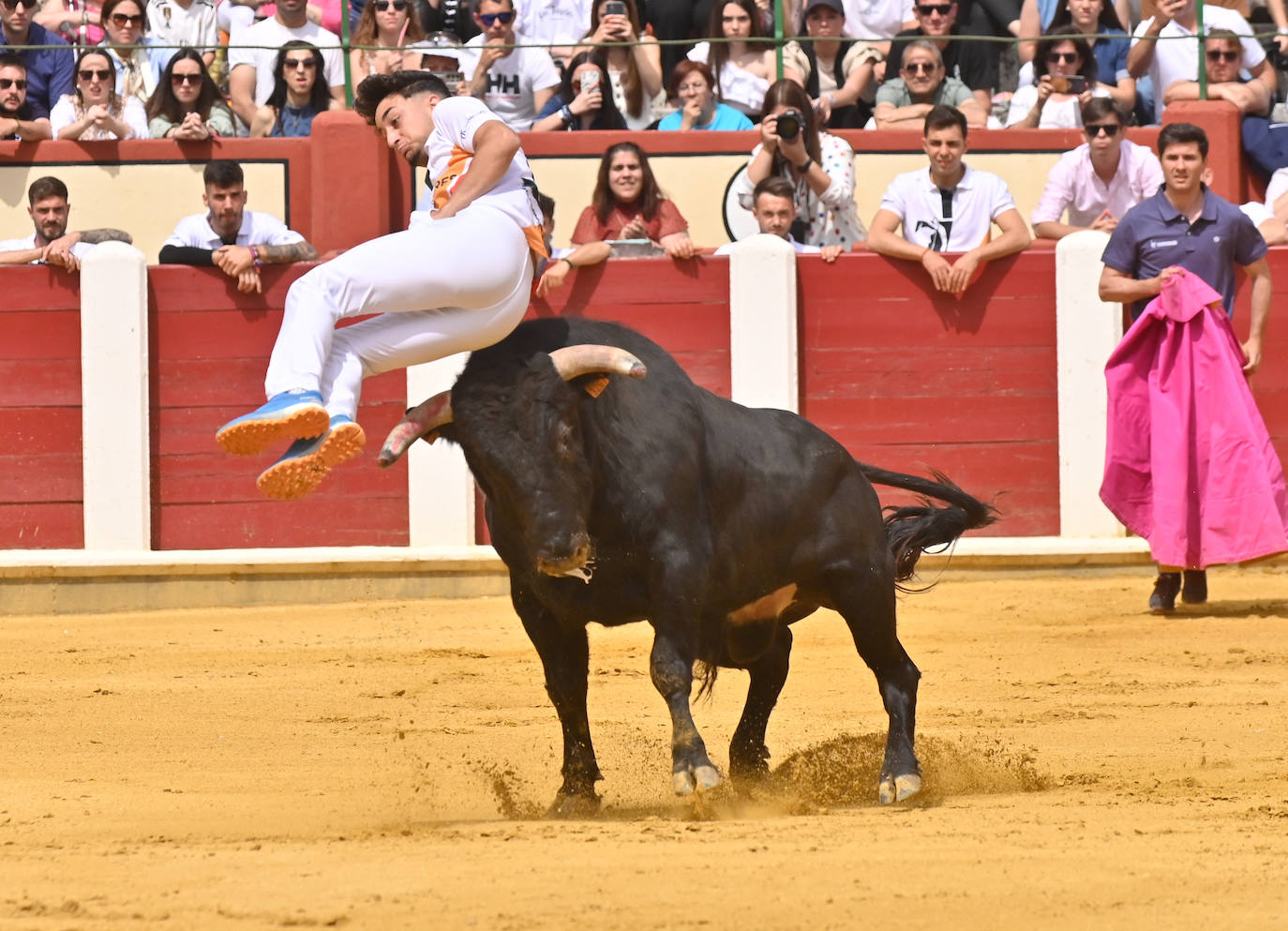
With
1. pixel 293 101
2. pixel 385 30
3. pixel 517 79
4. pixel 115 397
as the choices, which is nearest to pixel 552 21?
pixel 517 79

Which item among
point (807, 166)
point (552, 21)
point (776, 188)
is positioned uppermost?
point (552, 21)

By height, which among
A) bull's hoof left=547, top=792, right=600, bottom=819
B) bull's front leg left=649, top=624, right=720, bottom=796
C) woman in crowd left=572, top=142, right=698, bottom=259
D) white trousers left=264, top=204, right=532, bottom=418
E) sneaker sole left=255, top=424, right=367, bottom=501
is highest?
woman in crowd left=572, top=142, right=698, bottom=259

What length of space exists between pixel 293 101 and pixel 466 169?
6446 mm

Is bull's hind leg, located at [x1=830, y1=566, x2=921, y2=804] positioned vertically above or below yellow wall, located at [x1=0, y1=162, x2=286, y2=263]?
below

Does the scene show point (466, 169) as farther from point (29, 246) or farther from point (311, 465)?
point (29, 246)

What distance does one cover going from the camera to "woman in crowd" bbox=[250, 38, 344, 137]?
10758 millimetres

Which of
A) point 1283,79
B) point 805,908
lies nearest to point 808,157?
point 1283,79

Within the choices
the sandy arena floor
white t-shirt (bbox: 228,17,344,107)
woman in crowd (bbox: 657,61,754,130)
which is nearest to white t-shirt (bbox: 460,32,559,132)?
woman in crowd (bbox: 657,61,754,130)

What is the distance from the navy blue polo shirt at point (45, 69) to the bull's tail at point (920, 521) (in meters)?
6.86

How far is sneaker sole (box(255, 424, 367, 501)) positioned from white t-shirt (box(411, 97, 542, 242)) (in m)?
0.71

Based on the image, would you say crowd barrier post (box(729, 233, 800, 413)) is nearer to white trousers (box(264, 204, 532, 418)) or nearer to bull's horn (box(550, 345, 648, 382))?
white trousers (box(264, 204, 532, 418))

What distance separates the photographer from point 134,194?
1080cm

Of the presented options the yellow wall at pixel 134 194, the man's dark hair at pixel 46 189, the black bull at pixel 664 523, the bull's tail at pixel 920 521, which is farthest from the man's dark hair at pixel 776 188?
the black bull at pixel 664 523

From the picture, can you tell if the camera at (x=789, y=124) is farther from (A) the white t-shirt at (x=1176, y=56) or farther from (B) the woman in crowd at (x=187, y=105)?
(B) the woman in crowd at (x=187, y=105)
